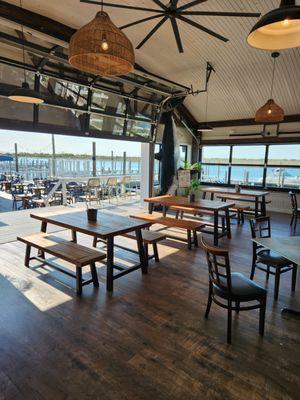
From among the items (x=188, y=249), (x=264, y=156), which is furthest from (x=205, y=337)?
(x=264, y=156)

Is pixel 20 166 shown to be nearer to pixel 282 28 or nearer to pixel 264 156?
pixel 264 156

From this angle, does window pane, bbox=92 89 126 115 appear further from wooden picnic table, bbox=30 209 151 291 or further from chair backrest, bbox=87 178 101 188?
wooden picnic table, bbox=30 209 151 291

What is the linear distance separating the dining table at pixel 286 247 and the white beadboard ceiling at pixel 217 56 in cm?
334

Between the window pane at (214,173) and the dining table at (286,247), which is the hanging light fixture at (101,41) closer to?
the dining table at (286,247)

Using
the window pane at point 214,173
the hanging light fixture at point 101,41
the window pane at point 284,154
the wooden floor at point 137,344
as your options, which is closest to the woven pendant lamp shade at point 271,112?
the wooden floor at point 137,344

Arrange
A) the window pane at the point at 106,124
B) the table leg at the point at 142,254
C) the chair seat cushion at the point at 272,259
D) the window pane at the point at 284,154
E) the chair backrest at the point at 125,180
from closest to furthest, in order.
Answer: the chair seat cushion at the point at 272,259
the table leg at the point at 142,254
the window pane at the point at 106,124
the window pane at the point at 284,154
the chair backrest at the point at 125,180

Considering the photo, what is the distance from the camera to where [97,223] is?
11.0 ft

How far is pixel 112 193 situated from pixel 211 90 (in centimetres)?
482

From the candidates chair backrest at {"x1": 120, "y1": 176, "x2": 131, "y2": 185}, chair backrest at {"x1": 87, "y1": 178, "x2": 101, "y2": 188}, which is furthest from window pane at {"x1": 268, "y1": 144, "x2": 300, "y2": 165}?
chair backrest at {"x1": 87, "y1": 178, "x2": 101, "y2": 188}

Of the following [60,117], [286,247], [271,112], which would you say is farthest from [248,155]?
[286,247]

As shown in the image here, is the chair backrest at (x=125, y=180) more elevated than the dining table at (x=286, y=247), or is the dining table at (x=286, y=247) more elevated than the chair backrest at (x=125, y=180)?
the chair backrest at (x=125, y=180)

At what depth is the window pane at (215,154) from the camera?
30.0 ft

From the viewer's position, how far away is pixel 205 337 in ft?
7.43

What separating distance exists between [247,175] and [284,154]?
132 cm
